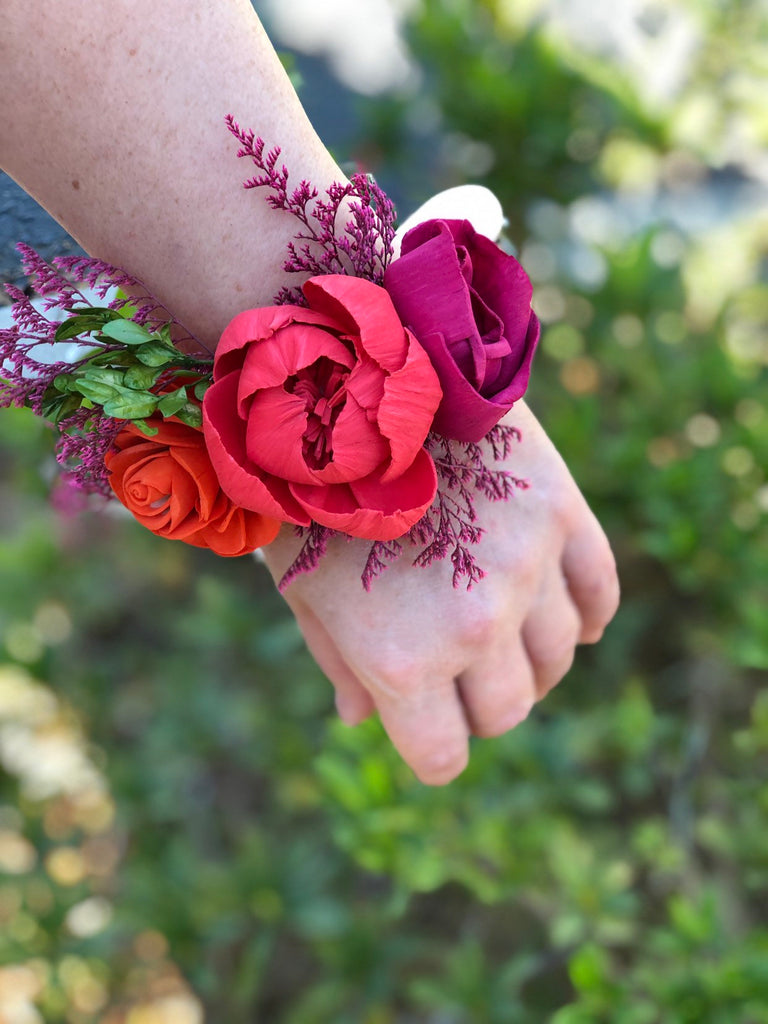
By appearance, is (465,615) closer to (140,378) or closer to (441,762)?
(441,762)

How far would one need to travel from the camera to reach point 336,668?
0.89 metres

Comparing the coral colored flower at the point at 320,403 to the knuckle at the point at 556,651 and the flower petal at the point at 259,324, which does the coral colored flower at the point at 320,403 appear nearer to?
the flower petal at the point at 259,324

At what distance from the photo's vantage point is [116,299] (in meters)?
0.67

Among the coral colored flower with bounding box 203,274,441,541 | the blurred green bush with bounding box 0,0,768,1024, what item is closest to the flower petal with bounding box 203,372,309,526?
the coral colored flower with bounding box 203,274,441,541

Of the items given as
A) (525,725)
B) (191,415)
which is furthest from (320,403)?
(525,725)

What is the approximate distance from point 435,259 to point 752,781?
3.21 feet

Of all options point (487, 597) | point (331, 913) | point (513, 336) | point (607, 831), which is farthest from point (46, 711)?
point (513, 336)

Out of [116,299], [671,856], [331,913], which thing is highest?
[116,299]

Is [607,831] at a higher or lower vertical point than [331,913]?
higher

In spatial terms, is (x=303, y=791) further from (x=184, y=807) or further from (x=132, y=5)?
(x=132, y=5)

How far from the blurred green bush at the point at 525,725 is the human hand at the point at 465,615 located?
304 mm

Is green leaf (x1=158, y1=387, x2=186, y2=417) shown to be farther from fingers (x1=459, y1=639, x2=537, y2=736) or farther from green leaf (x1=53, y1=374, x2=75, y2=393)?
fingers (x1=459, y1=639, x2=537, y2=736)

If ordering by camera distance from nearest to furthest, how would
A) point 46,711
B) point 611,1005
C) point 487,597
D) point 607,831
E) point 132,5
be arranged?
point 132,5 < point 487,597 < point 611,1005 < point 607,831 < point 46,711

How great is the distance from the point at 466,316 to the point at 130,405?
0.80 ft
